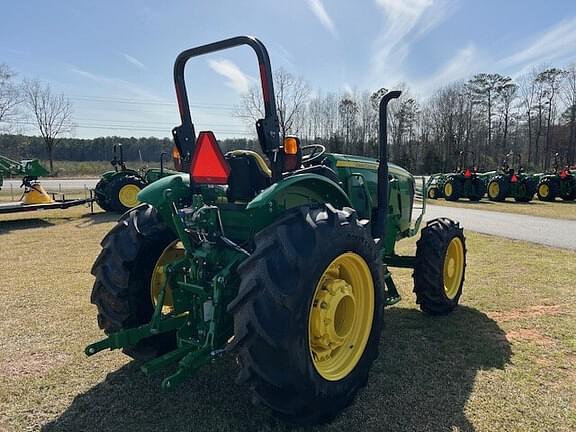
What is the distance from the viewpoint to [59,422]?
2.73 meters

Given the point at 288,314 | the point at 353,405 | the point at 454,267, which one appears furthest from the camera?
the point at 454,267

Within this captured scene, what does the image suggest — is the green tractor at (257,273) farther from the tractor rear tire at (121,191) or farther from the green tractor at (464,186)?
the green tractor at (464,186)

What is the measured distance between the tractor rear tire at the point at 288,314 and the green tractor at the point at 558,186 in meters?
22.3

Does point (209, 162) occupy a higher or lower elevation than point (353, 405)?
higher

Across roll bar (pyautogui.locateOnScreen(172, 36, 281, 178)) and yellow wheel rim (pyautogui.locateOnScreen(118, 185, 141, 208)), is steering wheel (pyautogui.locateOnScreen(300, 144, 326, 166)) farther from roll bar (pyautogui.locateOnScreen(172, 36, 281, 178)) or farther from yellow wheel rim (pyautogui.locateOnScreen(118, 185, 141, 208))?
yellow wheel rim (pyautogui.locateOnScreen(118, 185, 141, 208))

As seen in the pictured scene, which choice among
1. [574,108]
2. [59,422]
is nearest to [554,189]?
[59,422]

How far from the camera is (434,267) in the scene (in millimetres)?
4340

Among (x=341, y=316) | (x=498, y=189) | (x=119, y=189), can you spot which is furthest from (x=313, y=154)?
(x=498, y=189)

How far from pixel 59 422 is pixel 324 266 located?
193 cm

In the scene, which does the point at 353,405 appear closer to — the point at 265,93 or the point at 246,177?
the point at 246,177

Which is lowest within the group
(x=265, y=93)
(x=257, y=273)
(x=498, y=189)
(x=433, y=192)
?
(x=433, y=192)

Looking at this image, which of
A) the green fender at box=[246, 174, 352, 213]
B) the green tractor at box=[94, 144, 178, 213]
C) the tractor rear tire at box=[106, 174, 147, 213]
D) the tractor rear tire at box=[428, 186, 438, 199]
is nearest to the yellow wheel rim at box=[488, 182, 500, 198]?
the tractor rear tire at box=[428, 186, 438, 199]

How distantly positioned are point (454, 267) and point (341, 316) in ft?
8.28

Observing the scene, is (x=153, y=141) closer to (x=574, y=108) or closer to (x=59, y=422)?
(x=574, y=108)
